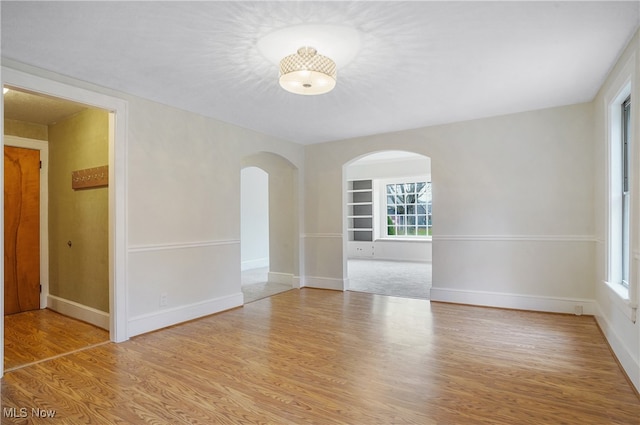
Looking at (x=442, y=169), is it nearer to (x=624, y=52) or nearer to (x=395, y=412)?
(x=624, y=52)

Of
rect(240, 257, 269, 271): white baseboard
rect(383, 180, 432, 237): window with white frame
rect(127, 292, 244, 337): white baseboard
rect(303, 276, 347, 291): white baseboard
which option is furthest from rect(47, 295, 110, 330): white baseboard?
rect(383, 180, 432, 237): window with white frame

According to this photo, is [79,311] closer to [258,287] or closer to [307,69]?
[258,287]

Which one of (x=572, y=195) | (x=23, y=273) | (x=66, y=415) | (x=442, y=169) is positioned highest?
(x=442, y=169)

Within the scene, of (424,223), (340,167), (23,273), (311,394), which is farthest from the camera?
(424,223)

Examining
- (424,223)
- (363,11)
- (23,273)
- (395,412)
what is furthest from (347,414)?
(424,223)

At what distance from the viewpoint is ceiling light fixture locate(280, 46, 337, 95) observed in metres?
2.47

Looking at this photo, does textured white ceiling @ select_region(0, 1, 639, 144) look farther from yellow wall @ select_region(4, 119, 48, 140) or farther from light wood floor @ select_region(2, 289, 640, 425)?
light wood floor @ select_region(2, 289, 640, 425)

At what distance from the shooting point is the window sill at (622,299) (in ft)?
7.85

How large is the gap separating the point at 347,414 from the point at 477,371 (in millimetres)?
1158

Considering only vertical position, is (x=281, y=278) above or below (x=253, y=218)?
below

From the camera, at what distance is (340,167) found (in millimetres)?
5586

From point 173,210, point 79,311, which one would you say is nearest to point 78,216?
point 79,311

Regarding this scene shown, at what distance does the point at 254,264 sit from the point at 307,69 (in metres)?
6.43

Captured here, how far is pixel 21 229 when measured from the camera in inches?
168
